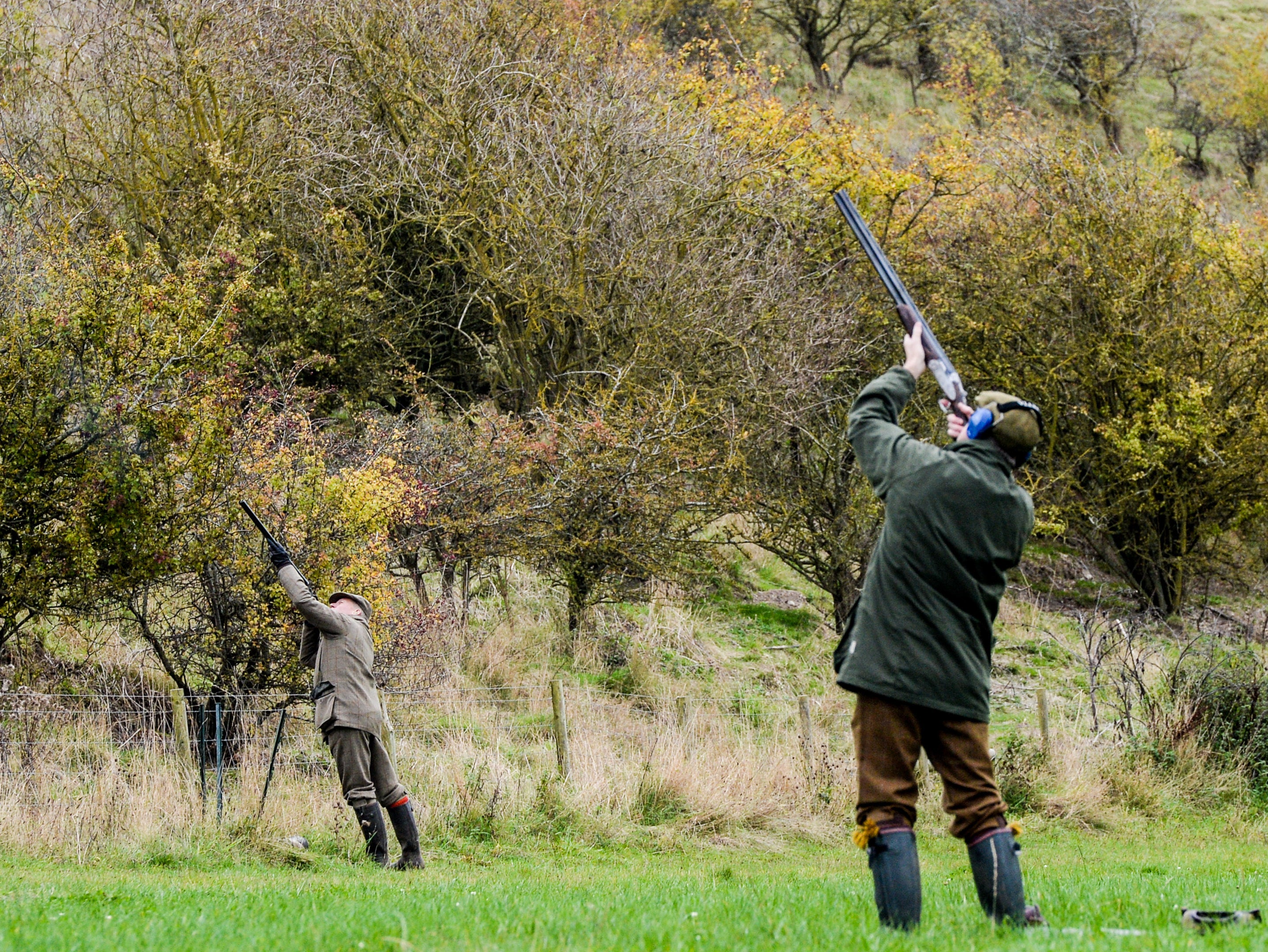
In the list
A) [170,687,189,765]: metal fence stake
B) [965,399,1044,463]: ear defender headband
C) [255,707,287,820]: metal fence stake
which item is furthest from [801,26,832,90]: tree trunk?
[965,399,1044,463]: ear defender headband

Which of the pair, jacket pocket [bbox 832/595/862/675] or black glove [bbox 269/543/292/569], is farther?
black glove [bbox 269/543/292/569]

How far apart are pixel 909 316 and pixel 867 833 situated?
7.37 feet

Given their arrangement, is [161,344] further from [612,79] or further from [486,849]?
[612,79]

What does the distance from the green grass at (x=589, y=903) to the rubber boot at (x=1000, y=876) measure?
0.11 metres

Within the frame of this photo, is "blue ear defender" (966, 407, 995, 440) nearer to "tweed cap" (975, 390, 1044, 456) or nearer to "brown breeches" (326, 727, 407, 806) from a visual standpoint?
"tweed cap" (975, 390, 1044, 456)

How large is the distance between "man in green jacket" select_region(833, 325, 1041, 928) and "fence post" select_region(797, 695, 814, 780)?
7.74 m

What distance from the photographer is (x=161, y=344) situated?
34.7ft

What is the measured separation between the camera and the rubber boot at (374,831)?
862 centimetres

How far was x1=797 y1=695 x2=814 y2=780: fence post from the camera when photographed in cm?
1245

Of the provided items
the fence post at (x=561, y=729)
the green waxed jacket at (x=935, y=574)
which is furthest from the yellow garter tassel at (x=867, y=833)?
the fence post at (x=561, y=729)

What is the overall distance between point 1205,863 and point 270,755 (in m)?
7.87

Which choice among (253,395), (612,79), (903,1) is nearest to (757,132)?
(612,79)

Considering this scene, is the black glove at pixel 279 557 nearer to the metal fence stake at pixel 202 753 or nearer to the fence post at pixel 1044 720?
the metal fence stake at pixel 202 753

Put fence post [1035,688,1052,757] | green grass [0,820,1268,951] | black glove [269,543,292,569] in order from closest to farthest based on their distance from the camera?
green grass [0,820,1268,951] < black glove [269,543,292,569] < fence post [1035,688,1052,757]
